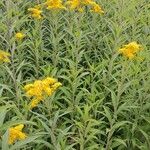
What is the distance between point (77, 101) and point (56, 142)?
0.83 m

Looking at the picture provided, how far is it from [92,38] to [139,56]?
1084 mm

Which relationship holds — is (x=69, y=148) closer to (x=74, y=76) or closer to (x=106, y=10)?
(x=74, y=76)

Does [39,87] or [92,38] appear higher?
[92,38]

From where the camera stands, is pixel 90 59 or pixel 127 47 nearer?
pixel 127 47

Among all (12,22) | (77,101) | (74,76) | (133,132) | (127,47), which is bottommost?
(133,132)

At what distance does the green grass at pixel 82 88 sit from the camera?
3.14 meters

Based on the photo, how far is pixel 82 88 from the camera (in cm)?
375

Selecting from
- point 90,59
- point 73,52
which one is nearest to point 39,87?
point 73,52

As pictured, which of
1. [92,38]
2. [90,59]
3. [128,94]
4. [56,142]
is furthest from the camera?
[92,38]

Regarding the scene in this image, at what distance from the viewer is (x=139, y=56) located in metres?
4.29

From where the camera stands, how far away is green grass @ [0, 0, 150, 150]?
314 centimetres

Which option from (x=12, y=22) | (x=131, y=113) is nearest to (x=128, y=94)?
(x=131, y=113)

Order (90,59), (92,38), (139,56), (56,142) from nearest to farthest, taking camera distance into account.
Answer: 1. (56,142)
2. (139,56)
3. (90,59)
4. (92,38)

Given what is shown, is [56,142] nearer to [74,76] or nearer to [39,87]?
[39,87]
